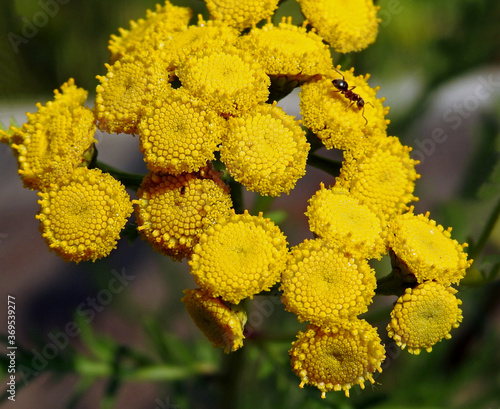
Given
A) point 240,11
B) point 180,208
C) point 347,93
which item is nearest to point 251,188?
point 180,208

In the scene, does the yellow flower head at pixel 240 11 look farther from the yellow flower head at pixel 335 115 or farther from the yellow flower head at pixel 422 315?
the yellow flower head at pixel 422 315

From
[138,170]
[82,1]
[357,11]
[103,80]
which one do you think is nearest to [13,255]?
[138,170]

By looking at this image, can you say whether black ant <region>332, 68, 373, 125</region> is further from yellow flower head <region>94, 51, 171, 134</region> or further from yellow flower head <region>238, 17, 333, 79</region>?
yellow flower head <region>94, 51, 171, 134</region>

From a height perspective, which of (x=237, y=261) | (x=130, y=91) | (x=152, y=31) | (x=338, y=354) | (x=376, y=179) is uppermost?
(x=152, y=31)

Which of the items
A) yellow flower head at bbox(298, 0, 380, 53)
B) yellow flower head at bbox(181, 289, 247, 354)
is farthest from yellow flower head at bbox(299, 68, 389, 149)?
yellow flower head at bbox(181, 289, 247, 354)

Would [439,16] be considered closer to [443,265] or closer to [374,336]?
[443,265]

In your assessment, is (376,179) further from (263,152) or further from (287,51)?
(287,51)

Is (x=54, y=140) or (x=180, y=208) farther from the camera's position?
(x=54, y=140)

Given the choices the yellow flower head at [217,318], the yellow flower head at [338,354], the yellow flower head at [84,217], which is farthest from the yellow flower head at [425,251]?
the yellow flower head at [84,217]
